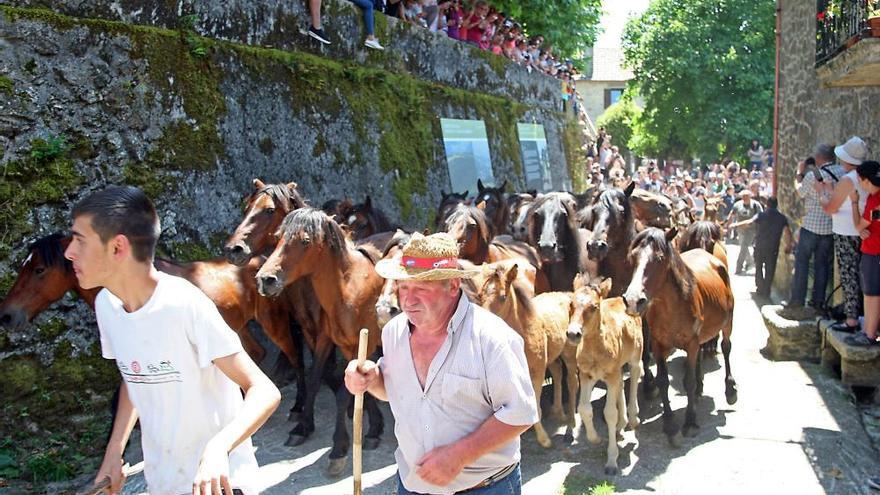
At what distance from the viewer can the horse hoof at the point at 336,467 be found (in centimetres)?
613

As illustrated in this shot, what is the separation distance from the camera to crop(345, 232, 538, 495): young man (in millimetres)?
2840

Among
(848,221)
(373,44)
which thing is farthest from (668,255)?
(373,44)

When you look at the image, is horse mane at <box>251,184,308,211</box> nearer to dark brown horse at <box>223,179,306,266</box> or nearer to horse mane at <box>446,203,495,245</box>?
dark brown horse at <box>223,179,306,266</box>

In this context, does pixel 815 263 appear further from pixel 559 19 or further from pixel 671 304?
pixel 559 19

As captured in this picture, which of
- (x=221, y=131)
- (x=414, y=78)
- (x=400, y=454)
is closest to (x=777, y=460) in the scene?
(x=400, y=454)

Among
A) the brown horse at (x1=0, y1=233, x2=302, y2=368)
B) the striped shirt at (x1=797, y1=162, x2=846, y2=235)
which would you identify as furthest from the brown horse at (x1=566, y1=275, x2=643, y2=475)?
the striped shirt at (x1=797, y1=162, x2=846, y2=235)

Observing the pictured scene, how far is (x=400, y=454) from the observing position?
3.22 meters

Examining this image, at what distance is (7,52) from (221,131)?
247 centimetres

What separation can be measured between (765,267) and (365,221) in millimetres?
7861

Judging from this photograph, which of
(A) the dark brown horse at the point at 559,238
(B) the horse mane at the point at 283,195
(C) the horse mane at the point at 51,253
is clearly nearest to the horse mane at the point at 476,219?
(A) the dark brown horse at the point at 559,238

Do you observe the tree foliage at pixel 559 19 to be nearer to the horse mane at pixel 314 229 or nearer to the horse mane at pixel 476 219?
the horse mane at pixel 476 219

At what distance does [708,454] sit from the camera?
6406mm

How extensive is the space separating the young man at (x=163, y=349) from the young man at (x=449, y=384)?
1.75 feet

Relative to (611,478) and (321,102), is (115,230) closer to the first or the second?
(611,478)
